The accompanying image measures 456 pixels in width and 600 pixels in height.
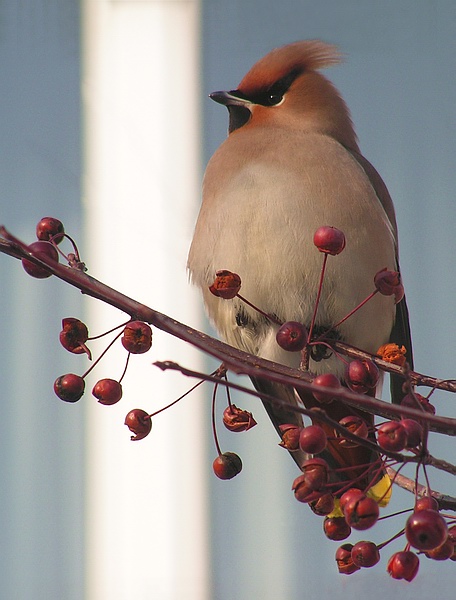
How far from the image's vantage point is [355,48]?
3480 millimetres

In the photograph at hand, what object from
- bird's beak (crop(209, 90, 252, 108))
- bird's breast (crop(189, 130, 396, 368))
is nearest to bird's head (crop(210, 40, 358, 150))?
bird's beak (crop(209, 90, 252, 108))

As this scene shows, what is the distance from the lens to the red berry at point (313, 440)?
41.1 inches

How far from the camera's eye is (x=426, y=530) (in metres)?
0.93

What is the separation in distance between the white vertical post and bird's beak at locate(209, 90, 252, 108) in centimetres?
84

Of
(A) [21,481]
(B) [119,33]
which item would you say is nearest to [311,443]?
(A) [21,481]

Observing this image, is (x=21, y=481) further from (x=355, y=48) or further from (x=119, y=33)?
(x=355, y=48)

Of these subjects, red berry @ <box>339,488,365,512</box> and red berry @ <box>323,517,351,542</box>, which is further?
red berry @ <box>323,517,351,542</box>

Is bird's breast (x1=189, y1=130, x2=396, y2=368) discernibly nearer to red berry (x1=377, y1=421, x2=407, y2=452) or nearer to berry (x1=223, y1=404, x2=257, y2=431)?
berry (x1=223, y1=404, x2=257, y2=431)

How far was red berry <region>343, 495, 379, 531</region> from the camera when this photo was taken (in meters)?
1.04

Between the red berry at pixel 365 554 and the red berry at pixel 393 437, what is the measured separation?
25 cm

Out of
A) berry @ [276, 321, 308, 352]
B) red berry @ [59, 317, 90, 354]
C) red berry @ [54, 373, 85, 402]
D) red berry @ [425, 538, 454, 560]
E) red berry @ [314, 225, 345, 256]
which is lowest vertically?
red berry @ [425, 538, 454, 560]

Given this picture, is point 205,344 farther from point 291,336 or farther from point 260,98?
point 260,98

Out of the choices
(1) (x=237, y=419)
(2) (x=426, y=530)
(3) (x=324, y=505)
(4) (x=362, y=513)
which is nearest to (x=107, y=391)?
(1) (x=237, y=419)

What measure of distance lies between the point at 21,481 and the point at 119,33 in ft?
5.10
